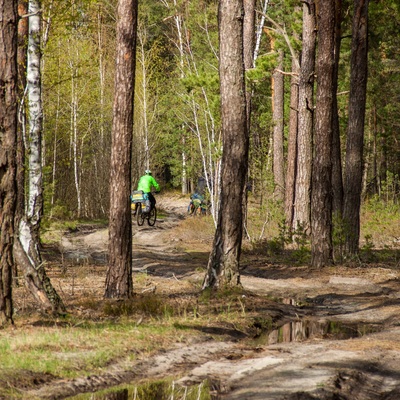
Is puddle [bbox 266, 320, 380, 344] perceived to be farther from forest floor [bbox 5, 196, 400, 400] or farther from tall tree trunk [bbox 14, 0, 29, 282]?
tall tree trunk [bbox 14, 0, 29, 282]

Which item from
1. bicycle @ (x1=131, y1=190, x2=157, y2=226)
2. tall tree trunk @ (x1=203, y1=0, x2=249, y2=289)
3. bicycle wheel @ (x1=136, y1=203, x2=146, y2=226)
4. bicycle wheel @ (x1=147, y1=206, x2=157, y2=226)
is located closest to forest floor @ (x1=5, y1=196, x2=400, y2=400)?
tall tree trunk @ (x1=203, y1=0, x2=249, y2=289)

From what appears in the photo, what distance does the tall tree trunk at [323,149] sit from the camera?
1670cm

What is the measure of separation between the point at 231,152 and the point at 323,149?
467 cm

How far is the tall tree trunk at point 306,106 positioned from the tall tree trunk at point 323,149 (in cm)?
214

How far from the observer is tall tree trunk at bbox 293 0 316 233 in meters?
19.2

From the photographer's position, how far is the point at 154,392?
6.90 metres

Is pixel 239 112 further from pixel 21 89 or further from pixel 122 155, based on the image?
pixel 21 89

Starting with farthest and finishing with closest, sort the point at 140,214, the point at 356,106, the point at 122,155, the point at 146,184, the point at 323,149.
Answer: the point at 140,214
the point at 146,184
the point at 356,106
the point at 323,149
the point at 122,155

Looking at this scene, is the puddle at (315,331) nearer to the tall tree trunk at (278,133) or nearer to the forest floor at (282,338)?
the forest floor at (282,338)

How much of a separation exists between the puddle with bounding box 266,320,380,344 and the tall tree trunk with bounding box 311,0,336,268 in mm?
5762

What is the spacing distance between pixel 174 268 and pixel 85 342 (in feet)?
30.0

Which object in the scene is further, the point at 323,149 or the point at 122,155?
the point at 323,149

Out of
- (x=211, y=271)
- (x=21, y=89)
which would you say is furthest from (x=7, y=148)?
(x=21, y=89)

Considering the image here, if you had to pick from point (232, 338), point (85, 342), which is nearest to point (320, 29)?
point (232, 338)
